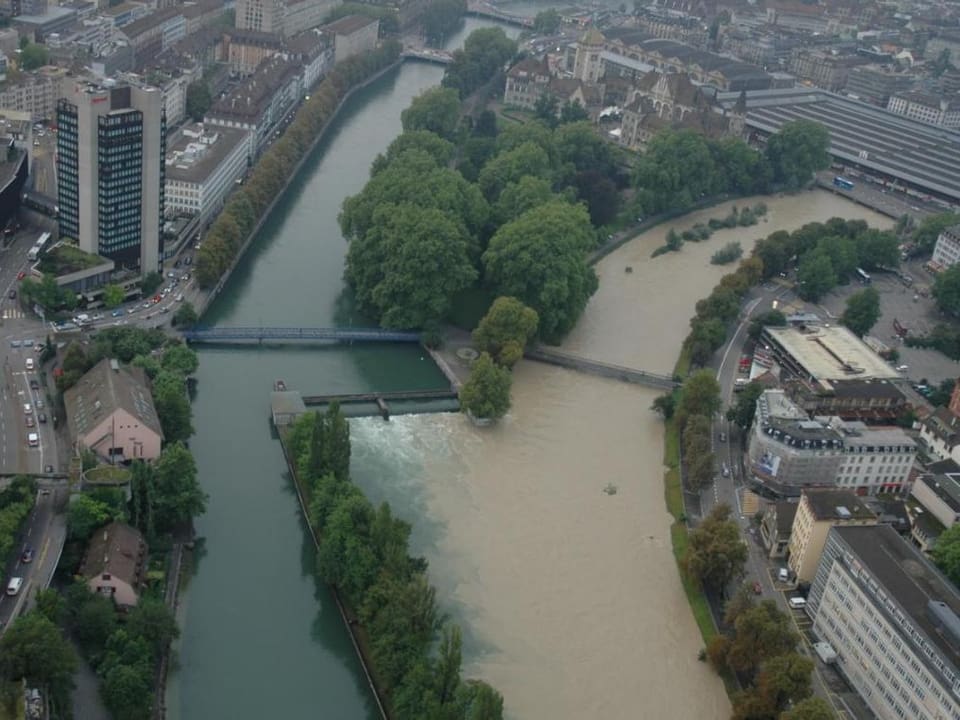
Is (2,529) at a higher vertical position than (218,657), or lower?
higher

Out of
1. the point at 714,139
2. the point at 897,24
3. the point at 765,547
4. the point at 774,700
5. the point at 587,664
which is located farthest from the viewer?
the point at 897,24

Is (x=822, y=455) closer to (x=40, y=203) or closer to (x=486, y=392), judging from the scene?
(x=486, y=392)

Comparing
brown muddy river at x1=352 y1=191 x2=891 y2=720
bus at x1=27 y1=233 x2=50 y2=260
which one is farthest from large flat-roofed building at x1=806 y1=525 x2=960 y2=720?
bus at x1=27 y1=233 x2=50 y2=260

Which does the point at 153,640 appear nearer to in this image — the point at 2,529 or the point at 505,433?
the point at 2,529

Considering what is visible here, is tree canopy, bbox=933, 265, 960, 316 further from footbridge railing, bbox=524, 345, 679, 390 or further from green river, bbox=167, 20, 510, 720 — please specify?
green river, bbox=167, 20, 510, 720

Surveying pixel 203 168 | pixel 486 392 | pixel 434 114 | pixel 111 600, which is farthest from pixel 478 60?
pixel 111 600

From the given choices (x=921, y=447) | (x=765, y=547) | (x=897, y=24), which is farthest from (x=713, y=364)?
(x=897, y=24)

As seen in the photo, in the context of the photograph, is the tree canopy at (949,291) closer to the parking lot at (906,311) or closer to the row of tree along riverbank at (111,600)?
the parking lot at (906,311)
